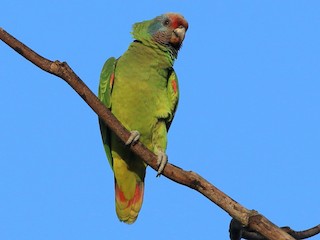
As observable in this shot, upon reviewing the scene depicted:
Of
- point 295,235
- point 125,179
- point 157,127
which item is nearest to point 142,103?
point 157,127

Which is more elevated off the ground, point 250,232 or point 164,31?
point 164,31

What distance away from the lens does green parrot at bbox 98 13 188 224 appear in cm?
402

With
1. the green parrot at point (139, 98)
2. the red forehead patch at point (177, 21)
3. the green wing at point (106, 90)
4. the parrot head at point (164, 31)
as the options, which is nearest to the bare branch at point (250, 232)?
the green parrot at point (139, 98)

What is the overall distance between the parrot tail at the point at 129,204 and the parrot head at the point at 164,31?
1.28m

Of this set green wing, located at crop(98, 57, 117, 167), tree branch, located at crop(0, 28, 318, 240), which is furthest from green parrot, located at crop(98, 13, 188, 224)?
tree branch, located at crop(0, 28, 318, 240)

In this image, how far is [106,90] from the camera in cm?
409

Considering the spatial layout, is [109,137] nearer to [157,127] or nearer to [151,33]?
[157,127]

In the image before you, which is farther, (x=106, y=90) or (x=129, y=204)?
(x=129, y=204)

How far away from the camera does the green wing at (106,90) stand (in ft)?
13.4

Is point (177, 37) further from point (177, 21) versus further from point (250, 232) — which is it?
point (250, 232)

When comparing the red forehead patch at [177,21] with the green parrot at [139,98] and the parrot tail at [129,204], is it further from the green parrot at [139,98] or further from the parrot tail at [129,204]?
the parrot tail at [129,204]

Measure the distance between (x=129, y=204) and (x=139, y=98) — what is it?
95 cm

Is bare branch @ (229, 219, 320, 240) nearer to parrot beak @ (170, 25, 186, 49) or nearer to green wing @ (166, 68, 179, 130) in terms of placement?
green wing @ (166, 68, 179, 130)

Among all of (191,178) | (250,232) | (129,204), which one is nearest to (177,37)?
(129,204)
